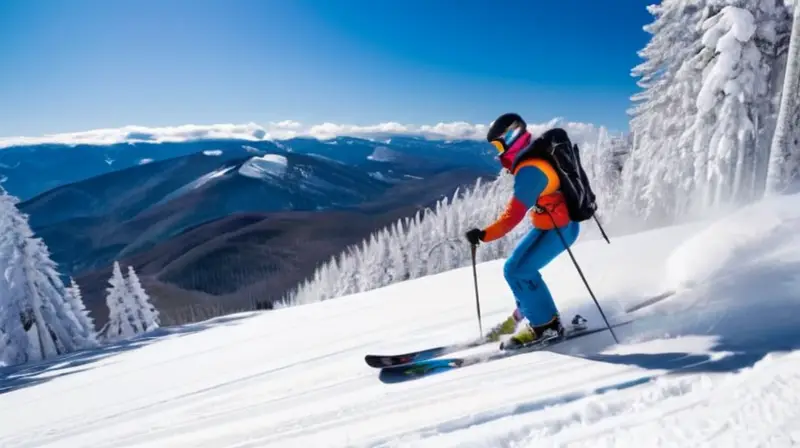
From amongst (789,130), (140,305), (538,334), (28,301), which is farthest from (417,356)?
(140,305)

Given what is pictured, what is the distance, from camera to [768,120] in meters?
17.0

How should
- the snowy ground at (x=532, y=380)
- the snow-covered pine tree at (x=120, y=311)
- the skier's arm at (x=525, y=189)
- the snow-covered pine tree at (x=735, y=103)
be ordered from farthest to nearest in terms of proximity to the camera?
the snow-covered pine tree at (x=120, y=311) → the snow-covered pine tree at (x=735, y=103) → the skier's arm at (x=525, y=189) → the snowy ground at (x=532, y=380)

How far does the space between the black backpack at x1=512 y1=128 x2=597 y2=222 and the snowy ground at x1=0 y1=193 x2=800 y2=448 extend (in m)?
1.48

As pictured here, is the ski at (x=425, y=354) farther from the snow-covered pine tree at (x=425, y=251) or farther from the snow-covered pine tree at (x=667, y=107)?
the snow-covered pine tree at (x=425, y=251)

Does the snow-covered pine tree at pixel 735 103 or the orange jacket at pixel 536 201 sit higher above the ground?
the snow-covered pine tree at pixel 735 103

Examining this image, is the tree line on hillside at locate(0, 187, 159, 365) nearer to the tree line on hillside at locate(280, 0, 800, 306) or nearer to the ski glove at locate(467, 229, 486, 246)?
the tree line on hillside at locate(280, 0, 800, 306)

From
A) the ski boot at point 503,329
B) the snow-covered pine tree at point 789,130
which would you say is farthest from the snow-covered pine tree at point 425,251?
the ski boot at point 503,329

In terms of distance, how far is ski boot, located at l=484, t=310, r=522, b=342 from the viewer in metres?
5.48

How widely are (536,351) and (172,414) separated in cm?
430

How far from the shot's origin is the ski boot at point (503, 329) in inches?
216

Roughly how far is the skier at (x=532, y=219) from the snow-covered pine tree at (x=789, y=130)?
8874 millimetres

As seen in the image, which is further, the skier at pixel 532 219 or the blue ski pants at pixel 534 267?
the blue ski pants at pixel 534 267

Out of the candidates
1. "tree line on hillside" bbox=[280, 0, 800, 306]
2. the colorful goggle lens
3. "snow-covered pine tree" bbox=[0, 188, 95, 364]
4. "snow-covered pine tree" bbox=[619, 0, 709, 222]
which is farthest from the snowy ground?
"snow-covered pine tree" bbox=[0, 188, 95, 364]

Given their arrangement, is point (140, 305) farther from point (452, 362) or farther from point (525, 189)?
point (525, 189)
